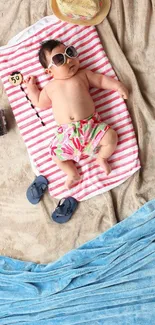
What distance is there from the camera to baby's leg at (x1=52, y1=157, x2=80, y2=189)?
1.51 m

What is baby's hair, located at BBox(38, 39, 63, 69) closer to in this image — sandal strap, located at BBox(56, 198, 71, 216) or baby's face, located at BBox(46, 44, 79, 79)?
baby's face, located at BBox(46, 44, 79, 79)

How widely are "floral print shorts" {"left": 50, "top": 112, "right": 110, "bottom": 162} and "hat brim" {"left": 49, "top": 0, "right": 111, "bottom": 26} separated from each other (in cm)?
32

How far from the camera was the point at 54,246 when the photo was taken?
61.2 inches

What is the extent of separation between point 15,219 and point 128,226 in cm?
40

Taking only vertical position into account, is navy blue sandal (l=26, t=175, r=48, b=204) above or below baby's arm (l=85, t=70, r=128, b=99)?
below

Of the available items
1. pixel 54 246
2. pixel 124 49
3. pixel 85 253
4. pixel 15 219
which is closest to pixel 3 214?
pixel 15 219

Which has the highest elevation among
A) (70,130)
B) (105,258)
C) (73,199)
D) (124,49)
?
(124,49)

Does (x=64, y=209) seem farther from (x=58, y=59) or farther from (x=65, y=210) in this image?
(x=58, y=59)

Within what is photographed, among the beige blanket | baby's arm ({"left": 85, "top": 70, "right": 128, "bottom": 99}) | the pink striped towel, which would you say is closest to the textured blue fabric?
the beige blanket

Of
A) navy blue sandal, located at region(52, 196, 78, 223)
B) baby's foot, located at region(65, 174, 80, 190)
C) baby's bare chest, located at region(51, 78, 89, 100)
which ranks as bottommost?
navy blue sandal, located at region(52, 196, 78, 223)

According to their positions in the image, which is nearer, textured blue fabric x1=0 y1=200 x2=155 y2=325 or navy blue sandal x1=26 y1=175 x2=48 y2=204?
textured blue fabric x1=0 y1=200 x2=155 y2=325

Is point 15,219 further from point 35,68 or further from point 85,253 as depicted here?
point 35,68

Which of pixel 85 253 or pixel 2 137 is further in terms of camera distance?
pixel 2 137

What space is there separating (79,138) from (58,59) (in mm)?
261
